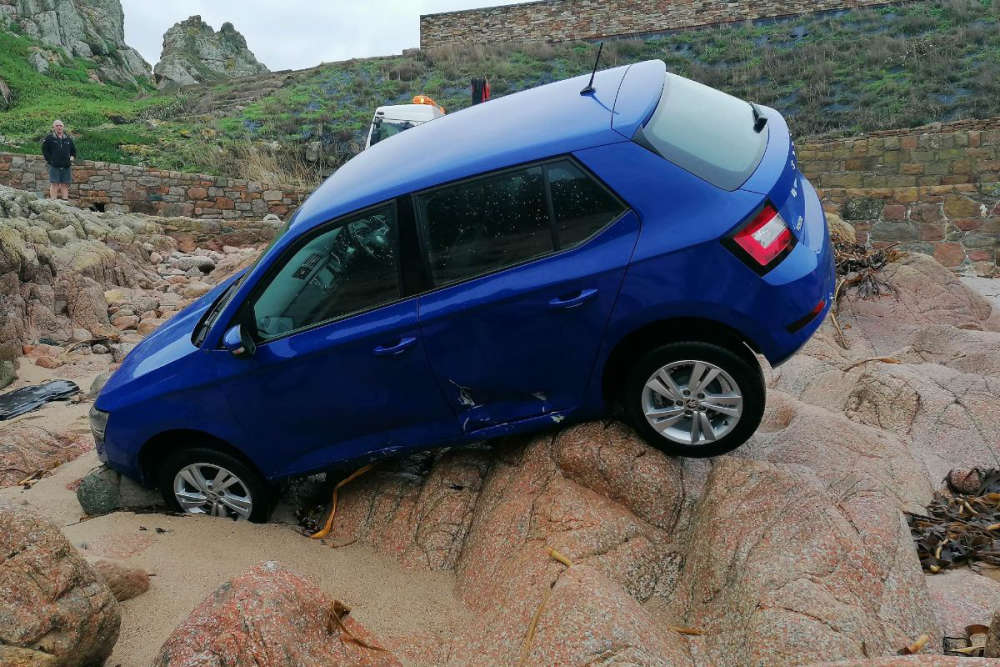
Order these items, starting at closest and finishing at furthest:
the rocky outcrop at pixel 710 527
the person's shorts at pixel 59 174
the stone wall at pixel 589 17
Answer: the rocky outcrop at pixel 710 527 → the person's shorts at pixel 59 174 → the stone wall at pixel 589 17

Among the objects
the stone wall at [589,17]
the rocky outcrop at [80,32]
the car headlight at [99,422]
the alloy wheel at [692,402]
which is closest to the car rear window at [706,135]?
the alloy wheel at [692,402]

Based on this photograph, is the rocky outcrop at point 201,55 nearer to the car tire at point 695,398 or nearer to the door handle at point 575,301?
the door handle at point 575,301

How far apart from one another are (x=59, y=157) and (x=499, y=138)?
16756 millimetres

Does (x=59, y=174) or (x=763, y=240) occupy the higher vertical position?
(x=59, y=174)

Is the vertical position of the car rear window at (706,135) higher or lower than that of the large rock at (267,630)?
higher

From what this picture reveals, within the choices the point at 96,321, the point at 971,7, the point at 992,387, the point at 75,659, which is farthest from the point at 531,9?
the point at 75,659

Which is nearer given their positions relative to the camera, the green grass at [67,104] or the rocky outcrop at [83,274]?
the rocky outcrop at [83,274]

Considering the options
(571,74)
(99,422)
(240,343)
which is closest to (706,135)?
(240,343)

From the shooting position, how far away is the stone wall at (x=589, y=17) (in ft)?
109

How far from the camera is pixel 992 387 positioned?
5.13 m

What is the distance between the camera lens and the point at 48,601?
2965 mm

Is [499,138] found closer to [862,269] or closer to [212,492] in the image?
[212,492]

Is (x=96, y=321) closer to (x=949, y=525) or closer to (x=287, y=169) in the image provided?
(x=949, y=525)

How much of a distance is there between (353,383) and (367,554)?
0.91 m
